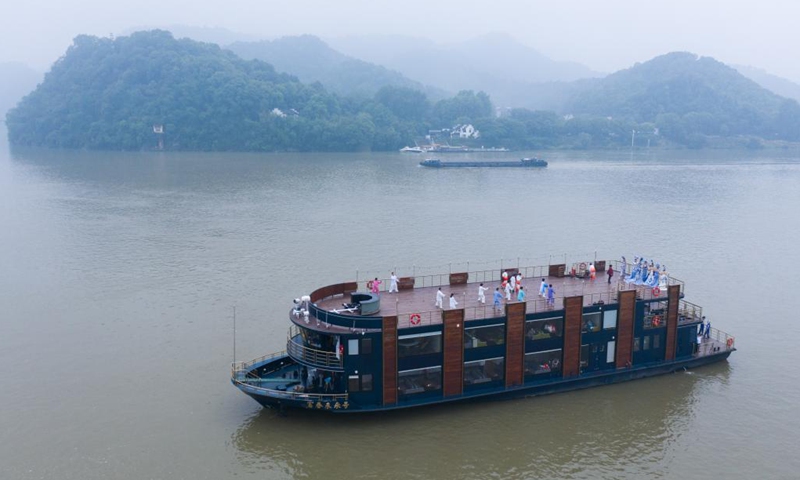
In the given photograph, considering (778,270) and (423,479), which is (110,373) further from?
(778,270)

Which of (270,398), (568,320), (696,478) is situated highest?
(568,320)

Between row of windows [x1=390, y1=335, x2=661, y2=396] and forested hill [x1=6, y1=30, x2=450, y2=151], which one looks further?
forested hill [x1=6, y1=30, x2=450, y2=151]

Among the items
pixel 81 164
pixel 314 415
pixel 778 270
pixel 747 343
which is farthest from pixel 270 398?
pixel 81 164

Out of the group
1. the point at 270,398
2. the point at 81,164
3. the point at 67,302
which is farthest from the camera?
the point at 81,164

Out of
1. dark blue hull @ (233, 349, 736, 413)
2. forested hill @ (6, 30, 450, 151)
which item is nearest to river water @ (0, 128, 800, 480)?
dark blue hull @ (233, 349, 736, 413)

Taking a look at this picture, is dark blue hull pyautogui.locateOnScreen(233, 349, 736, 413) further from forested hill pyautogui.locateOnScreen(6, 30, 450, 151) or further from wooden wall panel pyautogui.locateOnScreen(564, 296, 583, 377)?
forested hill pyautogui.locateOnScreen(6, 30, 450, 151)

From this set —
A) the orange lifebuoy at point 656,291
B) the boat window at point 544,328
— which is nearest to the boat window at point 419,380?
the boat window at point 544,328
